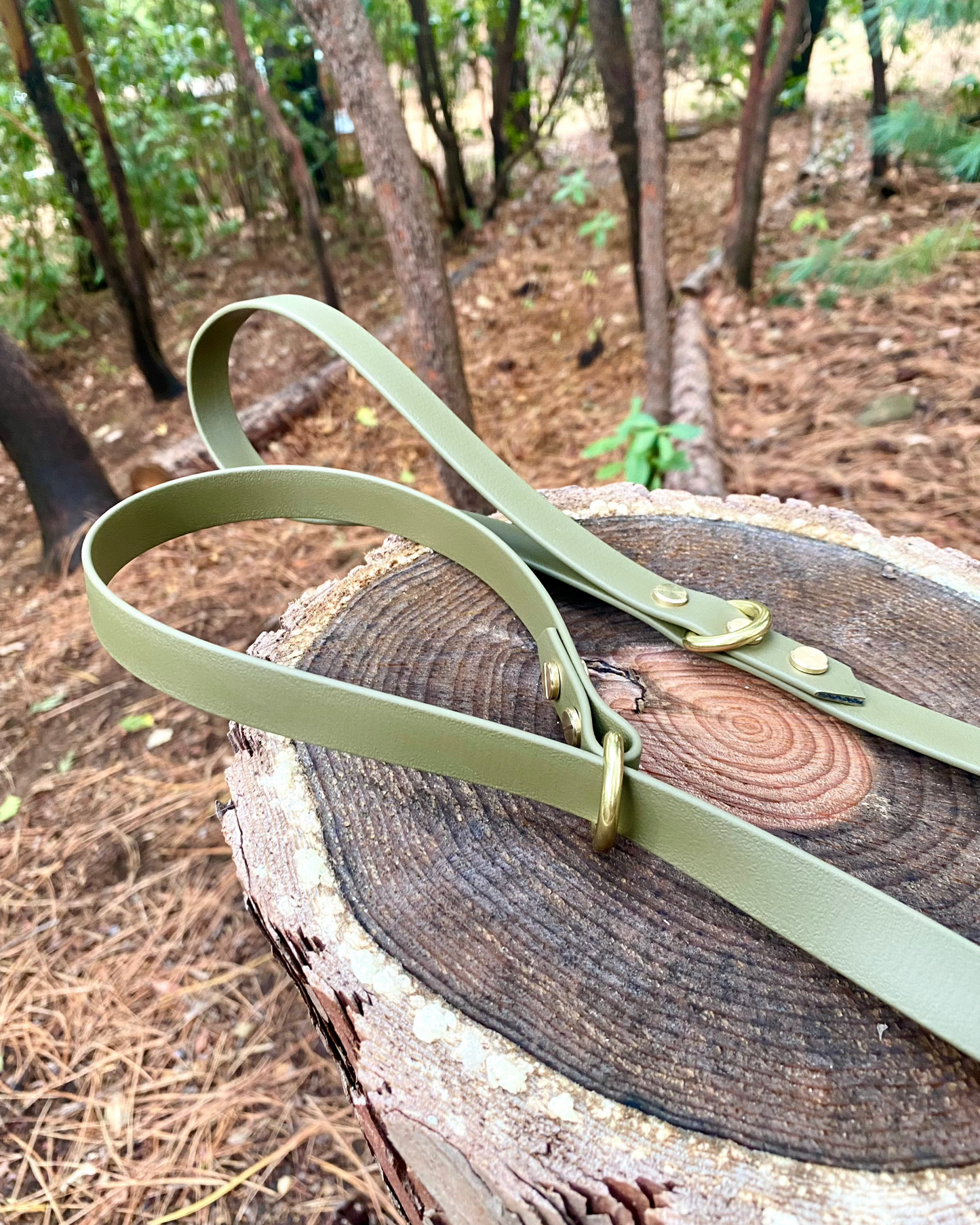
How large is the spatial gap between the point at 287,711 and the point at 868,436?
80.0 inches

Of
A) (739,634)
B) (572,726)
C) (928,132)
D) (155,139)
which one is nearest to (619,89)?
(928,132)

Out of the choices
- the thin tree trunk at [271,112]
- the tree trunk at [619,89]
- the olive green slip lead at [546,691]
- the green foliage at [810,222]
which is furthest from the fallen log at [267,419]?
the green foliage at [810,222]

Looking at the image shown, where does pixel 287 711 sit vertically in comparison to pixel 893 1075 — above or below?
above

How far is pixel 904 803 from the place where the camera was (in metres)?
0.70

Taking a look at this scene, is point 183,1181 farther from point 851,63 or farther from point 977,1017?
point 851,63

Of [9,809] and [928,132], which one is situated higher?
[928,132]

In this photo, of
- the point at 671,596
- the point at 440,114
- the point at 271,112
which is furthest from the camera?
the point at 440,114

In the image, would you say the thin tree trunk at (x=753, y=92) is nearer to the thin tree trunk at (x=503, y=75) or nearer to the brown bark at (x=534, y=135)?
the thin tree trunk at (x=503, y=75)

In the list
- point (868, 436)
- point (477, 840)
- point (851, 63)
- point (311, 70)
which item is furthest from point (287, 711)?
point (851, 63)

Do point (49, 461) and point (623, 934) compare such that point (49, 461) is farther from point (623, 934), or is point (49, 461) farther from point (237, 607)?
point (623, 934)

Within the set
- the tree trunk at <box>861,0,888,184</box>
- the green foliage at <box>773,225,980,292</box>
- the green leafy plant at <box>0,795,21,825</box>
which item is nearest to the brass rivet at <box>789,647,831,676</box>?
the green leafy plant at <box>0,795,21,825</box>

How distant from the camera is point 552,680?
29.7 inches

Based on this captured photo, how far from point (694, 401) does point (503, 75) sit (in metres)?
3.53

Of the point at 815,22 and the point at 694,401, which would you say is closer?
the point at 694,401
